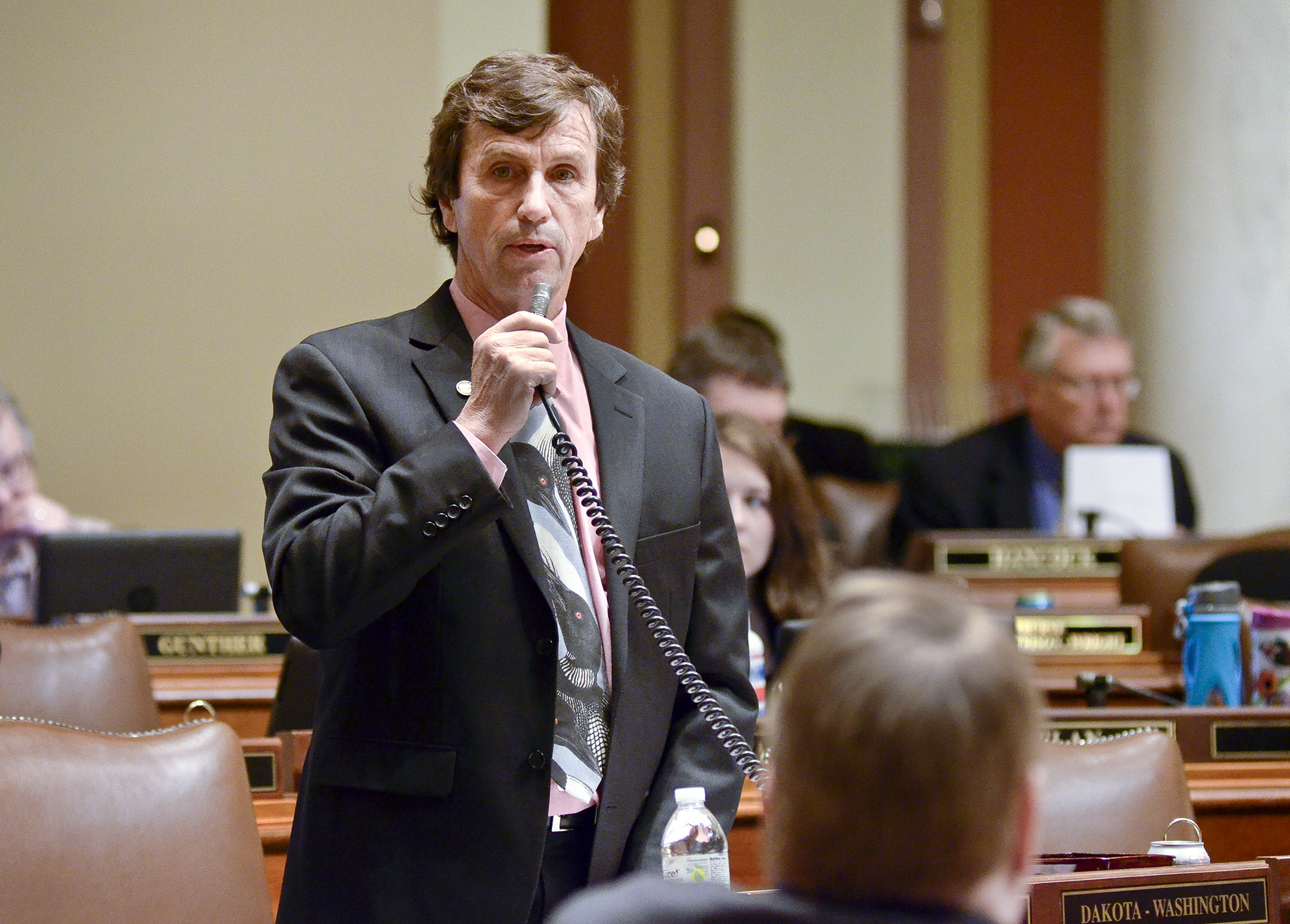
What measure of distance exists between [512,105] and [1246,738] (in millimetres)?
1624

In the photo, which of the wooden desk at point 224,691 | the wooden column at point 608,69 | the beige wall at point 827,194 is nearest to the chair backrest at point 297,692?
the wooden desk at point 224,691

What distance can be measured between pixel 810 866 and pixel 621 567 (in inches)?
29.5

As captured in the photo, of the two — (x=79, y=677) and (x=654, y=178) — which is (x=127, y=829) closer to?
(x=79, y=677)

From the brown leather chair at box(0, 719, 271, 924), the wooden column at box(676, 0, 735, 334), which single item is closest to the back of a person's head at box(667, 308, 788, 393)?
the brown leather chair at box(0, 719, 271, 924)

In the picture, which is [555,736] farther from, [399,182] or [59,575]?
[399,182]

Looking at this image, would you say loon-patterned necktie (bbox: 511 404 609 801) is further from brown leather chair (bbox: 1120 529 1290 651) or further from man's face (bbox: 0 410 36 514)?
man's face (bbox: 0 410 36 514)

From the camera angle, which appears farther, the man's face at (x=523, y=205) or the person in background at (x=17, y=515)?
the person in background at (x=17, y=515)

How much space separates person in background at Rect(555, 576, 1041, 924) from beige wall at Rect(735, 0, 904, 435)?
19.9 feet

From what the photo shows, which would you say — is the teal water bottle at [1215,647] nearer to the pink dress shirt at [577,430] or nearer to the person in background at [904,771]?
the pink dress shirt at [577,430]

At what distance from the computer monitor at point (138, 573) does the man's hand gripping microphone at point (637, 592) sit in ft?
5.82

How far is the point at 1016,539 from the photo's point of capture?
3904mm

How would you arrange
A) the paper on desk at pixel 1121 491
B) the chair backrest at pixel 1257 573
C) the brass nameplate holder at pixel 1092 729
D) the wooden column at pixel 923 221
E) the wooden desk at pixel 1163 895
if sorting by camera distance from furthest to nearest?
1. the wooden column at pixel 923 221
2. the paper on desk at pixel 1121 491
3. the chair backrest at pixel 1257 573
4. the brass nameplate holder at pixel 1092 729
5. the wooden desk at pixel 1163 895

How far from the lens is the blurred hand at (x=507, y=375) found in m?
1.43

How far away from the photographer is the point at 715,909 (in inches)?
32.6
